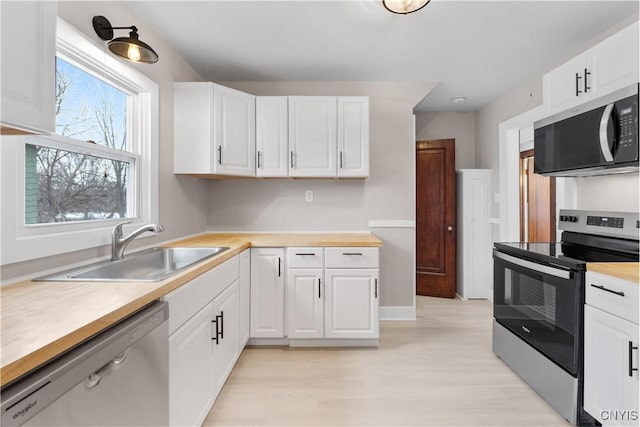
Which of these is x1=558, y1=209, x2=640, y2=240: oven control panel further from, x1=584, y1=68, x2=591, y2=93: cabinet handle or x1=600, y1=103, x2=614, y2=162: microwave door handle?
x1=584, y1=68, x2=591, y2=93: cabinet handle

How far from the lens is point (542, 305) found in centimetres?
190

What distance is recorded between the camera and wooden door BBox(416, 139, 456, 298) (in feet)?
13.0

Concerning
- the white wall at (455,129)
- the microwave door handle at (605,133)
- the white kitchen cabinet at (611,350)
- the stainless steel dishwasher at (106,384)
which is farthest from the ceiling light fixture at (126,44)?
the white wall at (455,129)

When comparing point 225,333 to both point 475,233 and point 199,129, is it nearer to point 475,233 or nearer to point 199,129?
point 199,129

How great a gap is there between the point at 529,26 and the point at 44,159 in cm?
300

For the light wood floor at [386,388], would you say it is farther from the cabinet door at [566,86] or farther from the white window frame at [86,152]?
the cabinet door at [566,86]

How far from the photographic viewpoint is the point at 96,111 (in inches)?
73.2

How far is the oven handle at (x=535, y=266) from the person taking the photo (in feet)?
5.62

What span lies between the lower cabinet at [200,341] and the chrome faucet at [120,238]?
1.33 ft

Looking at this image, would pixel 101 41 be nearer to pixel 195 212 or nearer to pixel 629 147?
pixel 195 212

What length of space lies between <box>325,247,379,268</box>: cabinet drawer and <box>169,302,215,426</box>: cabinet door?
1.07m

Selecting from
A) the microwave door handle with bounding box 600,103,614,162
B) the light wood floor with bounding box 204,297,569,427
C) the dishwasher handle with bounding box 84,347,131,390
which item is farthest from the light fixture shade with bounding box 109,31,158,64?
the microwave door handle with bounding box 600,103,614,162

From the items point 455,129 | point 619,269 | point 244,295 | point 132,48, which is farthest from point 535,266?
point 455,129

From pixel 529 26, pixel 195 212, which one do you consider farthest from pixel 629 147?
pixel 195 212
